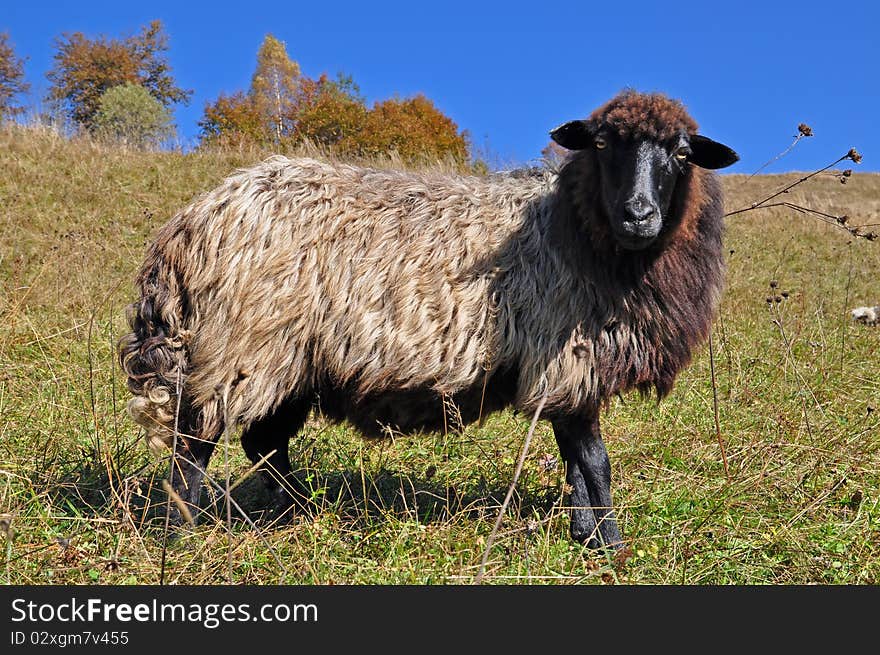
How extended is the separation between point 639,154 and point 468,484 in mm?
2537

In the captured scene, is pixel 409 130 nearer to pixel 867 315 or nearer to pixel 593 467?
pixel 867 315

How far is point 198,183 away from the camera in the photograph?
14062mm

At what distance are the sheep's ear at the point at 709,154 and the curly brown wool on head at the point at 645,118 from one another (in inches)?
2.6

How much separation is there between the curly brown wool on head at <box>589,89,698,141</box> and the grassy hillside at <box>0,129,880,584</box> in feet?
6.91

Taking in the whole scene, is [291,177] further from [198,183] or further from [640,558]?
[198,183]

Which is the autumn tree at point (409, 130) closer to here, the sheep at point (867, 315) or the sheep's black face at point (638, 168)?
the sheep at point (867, 315)

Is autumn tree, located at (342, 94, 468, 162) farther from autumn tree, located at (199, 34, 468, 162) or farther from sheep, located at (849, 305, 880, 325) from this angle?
sheep, located at (849, 305, 880, 325)

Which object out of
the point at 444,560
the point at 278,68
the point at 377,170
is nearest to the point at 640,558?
the point at 444,560

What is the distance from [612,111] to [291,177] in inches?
74.2

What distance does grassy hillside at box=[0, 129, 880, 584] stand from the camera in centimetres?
367

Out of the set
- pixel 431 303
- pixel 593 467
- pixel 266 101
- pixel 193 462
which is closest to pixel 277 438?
pixel 193 462

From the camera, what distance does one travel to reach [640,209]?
3564 mm

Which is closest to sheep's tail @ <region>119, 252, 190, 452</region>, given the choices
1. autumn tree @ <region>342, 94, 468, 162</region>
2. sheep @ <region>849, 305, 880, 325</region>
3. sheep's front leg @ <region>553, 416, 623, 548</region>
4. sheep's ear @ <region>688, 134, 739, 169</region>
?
sheep's front leg @ <region>553, 416, 623, 548</region>

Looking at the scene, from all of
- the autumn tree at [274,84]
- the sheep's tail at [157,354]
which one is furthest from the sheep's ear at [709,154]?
the autumn tree at [274,84]
